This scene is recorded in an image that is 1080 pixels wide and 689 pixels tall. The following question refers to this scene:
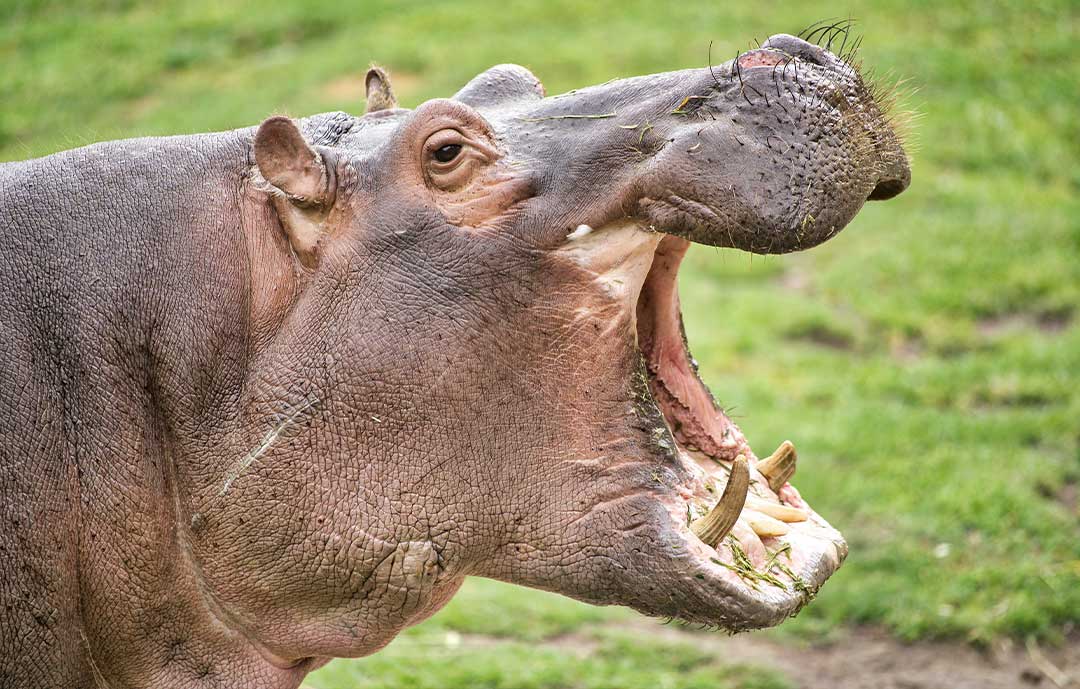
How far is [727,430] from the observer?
3.20 m

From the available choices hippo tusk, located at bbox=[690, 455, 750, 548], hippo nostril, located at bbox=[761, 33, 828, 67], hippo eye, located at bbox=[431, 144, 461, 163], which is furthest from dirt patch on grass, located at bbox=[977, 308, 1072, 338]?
hippo eye, located at bbox=[431, 144, 461, 163]

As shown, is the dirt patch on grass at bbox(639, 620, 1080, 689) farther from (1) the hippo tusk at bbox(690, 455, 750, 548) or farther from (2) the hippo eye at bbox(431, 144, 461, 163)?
(2) the hippo eye at bbox(431, 144, 461, 163)

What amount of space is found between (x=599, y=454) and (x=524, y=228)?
50 cm

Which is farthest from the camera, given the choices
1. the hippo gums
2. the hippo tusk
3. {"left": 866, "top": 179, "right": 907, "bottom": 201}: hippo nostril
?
{"left": 866, "top": 179, "right": 907, "bottom": 201}: hippo nostril

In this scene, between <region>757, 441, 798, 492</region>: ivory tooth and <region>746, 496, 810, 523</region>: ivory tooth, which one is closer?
<region>746, 496, 810, 523</region>: ivory tooth

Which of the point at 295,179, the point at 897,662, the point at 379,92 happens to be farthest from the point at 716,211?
the point at 897,662

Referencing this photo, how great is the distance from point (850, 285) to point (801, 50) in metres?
6.17

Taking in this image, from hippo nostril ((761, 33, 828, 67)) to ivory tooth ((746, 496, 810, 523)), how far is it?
994 mm

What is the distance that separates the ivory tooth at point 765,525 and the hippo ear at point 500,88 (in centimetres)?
110

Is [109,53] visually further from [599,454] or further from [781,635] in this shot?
[599,454]

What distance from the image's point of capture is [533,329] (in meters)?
2.80

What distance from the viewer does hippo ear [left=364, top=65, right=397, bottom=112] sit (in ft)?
11.1

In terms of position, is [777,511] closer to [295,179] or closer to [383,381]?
[383,381]

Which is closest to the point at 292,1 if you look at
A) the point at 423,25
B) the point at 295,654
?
the point at 423,25
